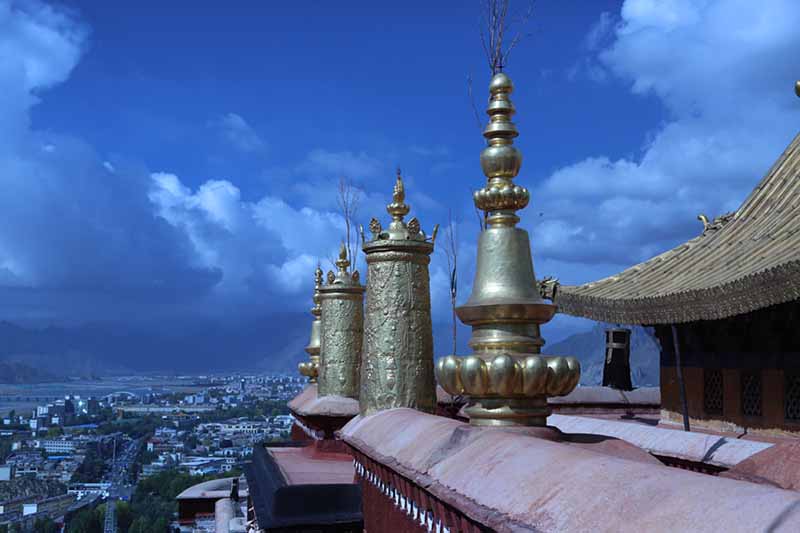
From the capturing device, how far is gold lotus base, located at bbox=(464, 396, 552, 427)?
4086 millimetres

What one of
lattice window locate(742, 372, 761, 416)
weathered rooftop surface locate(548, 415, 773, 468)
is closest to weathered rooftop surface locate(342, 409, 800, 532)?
weathered rooftop surface locate(548, 415, 773, 468)

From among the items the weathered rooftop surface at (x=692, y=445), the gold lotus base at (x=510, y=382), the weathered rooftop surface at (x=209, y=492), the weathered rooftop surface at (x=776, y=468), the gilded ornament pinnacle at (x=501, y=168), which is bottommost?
the weathered rooftop surface at (x=209, y=492)

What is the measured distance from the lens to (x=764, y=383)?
6.73 m

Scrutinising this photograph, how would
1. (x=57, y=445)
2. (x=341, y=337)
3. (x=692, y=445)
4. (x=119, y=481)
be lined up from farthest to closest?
(x=57, y=445), (x=119, y=481), (x=341, y=337), (x=692, y=445)

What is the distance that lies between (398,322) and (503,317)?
279 cm

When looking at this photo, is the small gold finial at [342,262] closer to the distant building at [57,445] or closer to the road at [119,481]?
the road at [119,481]

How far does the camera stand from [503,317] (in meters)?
4.27

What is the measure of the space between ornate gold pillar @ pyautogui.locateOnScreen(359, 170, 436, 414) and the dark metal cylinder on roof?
8.25 metres

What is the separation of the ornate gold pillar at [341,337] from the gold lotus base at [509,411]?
19.1ft

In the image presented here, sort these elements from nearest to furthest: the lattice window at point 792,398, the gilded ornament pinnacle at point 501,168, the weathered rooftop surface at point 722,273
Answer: the gilded ornament pinnacle at point 501,168
the weathered rooftop surface at point 722,273
the lattice window at point 792,398

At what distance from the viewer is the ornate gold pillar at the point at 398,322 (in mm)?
6824

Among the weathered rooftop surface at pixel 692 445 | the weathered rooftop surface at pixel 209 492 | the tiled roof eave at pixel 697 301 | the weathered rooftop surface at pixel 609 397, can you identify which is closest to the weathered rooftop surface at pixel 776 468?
the weathered rooftop surface at pixel 692 445

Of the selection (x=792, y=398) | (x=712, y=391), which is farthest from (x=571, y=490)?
(x=712, y=391)

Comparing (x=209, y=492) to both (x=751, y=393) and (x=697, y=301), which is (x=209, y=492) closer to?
(x=751, y=393)
